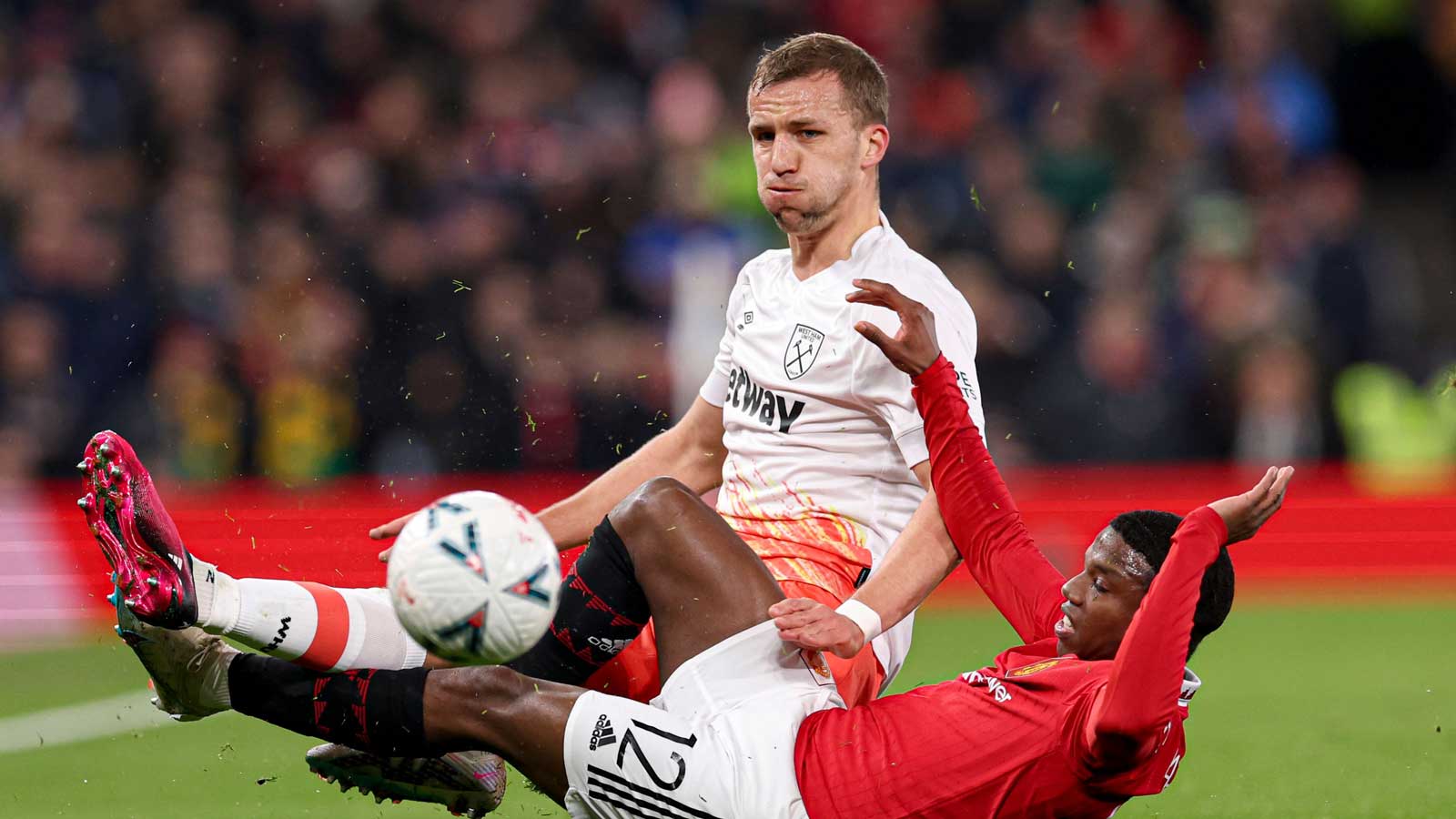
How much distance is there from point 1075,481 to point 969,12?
14.9ft

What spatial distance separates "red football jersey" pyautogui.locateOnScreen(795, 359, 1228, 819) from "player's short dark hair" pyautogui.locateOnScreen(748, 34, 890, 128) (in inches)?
65.1

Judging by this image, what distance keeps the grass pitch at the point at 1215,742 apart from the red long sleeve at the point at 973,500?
1278 mm

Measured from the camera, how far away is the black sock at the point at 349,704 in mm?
4883

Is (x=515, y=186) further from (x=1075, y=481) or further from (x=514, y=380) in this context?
(x=1075, y=481)

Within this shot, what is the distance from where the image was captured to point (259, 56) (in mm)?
14531

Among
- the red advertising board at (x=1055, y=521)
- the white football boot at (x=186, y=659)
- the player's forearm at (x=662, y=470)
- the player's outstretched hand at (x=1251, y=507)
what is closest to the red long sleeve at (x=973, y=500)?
the player's outstretched hand at (x=1251, y=507)

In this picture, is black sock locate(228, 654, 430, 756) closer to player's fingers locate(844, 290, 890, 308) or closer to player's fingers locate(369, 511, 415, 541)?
player's fingers locate(369, 511, 415, 541)

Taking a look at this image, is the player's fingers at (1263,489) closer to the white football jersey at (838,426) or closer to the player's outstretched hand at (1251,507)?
the player's outstretched hand at (1251,507)

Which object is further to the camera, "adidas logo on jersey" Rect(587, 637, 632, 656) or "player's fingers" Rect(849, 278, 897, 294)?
"player's fingers" Rect(849, 278, 897, 294)

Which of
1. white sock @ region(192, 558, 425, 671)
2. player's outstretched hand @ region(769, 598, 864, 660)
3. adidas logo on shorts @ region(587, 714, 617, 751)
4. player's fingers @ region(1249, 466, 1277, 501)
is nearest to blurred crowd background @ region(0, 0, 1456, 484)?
white sock @ region(192, 558, 425, 671)

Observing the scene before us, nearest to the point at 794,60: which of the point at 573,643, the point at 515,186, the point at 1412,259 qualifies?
the point at 573,643

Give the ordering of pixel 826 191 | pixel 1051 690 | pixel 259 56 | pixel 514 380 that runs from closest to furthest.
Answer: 1. pixel 1051 690
2. pixel 826 191
3. pixel 514 380
4. pixel 259 56

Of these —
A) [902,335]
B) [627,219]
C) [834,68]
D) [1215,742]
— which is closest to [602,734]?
[902,335]

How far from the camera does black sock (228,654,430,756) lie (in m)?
4.88
